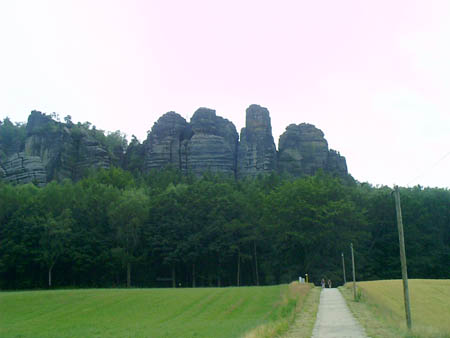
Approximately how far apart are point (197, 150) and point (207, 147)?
220cm

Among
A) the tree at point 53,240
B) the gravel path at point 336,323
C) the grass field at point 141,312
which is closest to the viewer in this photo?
the gravel path at point 336,323

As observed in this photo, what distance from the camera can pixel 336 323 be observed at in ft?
76.2

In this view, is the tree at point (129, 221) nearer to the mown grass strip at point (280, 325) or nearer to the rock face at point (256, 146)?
the rock face at point (256, 146)

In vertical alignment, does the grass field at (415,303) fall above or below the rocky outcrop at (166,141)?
below

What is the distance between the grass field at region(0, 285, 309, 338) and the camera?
2987cm

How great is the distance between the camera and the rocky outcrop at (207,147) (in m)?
102

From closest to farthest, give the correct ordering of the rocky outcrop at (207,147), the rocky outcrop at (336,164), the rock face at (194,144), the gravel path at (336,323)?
the gravel path at (336,323) < the rocky outcrop at (207,147) < the rock face at (194,144) < the rocky outcrop at (336,164)

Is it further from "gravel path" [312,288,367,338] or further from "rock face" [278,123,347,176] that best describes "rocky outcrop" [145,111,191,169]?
"gravel path" [312,288,367,338]

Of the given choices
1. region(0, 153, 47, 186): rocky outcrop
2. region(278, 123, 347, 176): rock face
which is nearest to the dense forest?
region(0, 153, 47, 186): rocky outcrop

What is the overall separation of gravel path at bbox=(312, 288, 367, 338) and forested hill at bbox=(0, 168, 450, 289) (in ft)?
117

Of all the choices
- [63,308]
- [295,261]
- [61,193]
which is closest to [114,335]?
[63,308]

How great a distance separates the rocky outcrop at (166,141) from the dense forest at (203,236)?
2624 centimetres

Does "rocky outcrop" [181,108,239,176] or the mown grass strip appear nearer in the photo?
the mown grass strip

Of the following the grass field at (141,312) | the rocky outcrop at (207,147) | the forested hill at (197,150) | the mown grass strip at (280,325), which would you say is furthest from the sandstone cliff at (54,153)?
the mown grass strip at (280,325)
